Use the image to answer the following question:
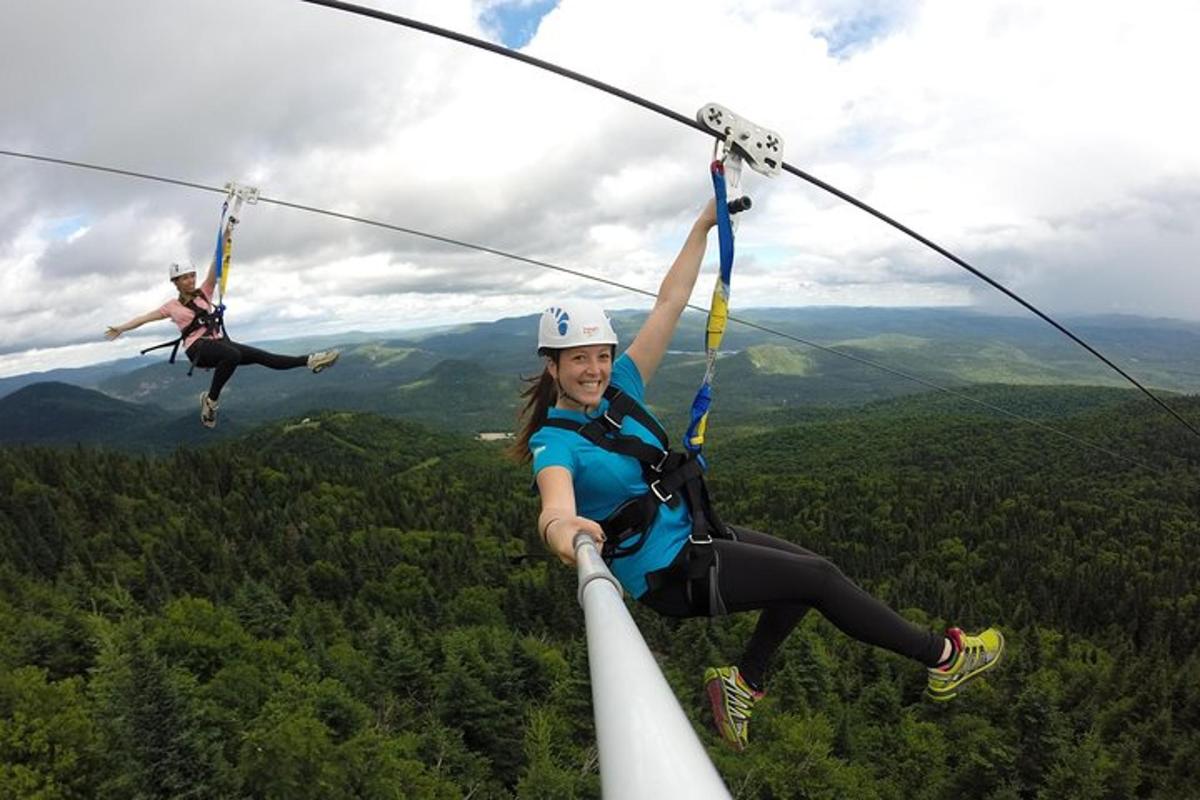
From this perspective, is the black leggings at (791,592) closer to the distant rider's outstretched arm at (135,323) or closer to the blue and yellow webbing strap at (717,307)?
the blue and yellow webbing strap at (717,307)

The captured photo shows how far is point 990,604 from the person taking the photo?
68.8 metres

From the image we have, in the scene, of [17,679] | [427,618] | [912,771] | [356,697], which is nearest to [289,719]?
[17,679]

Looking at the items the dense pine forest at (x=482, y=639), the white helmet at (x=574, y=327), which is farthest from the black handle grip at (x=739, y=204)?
the dense pine forest at (x=482, y=639)

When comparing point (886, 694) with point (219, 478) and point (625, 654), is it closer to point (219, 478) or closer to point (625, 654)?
point (625, 654)

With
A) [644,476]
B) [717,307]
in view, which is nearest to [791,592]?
[644,476]

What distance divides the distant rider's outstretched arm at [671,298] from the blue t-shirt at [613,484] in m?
0.38

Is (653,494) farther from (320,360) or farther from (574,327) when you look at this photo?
(320,360)

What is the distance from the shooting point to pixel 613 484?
333cm

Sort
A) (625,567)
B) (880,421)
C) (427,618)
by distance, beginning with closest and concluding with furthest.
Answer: (625,567), (427,618), (880,421)

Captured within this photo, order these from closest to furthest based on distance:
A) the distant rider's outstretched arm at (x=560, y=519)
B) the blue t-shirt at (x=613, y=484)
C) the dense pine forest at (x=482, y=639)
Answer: the distant rider's outstretched arm at (x=560, y=519) → the blue t-shirt at (x=613, y=484) → the dense pine forest at (x=482, y=639)

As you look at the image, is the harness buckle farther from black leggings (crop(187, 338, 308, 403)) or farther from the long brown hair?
black leggings (crop(187, 338, 308, 403))

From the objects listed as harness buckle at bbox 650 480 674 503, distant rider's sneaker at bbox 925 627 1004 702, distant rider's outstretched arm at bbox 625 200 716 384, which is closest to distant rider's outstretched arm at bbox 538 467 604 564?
harness buckle at bbox 650 480 674 503

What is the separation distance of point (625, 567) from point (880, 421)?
7036 inches

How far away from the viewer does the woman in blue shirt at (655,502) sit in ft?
11.0
